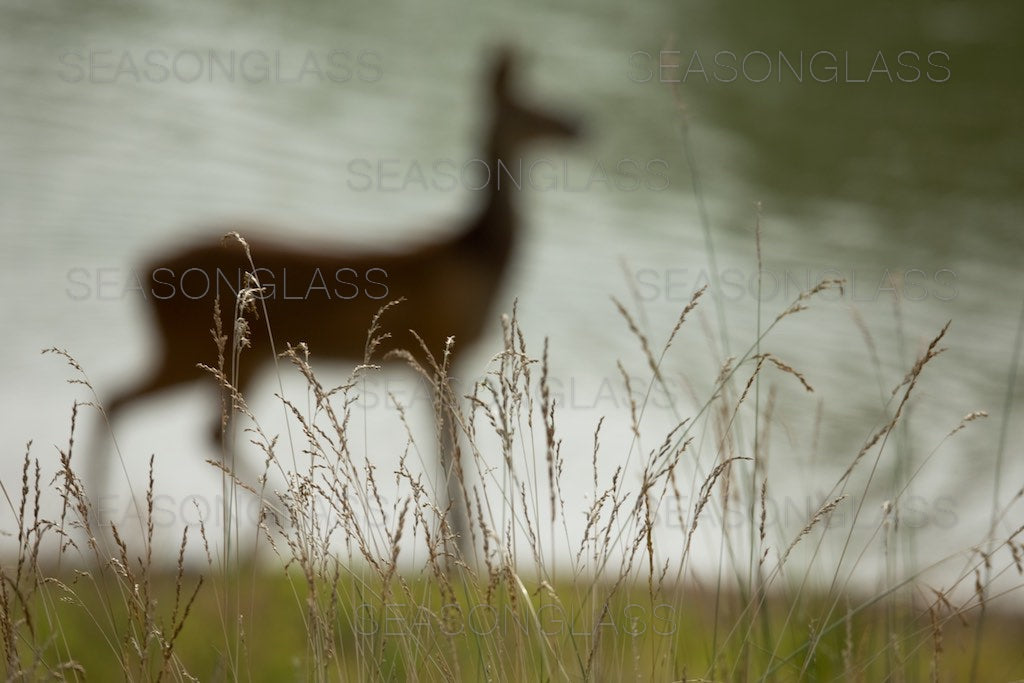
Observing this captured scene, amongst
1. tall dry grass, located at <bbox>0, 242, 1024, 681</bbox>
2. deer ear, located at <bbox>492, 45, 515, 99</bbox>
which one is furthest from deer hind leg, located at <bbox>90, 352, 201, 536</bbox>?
deer ear, located at <bbox>492, 45, 515, 99</bbox>

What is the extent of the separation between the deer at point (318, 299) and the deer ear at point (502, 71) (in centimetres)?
94

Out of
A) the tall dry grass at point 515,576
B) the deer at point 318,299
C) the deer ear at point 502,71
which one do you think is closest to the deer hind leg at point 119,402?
the deer at point 318,299

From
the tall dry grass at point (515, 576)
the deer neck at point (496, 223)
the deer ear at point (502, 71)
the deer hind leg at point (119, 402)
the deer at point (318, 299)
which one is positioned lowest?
the tall dry grass at point (515, 576)

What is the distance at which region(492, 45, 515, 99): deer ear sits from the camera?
5.12m

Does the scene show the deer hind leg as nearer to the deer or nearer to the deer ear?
the deer

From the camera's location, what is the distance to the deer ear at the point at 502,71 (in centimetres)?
512

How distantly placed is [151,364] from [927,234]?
6205 millimetres

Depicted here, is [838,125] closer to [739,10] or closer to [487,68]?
[739,10]

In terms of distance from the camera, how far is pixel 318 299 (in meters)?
4.22

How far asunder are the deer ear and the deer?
3.08ft

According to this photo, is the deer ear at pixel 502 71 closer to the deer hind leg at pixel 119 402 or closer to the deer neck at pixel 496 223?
the deer neck at pixel 496 223

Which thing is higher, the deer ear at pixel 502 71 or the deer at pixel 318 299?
the deer ear at pixel 502 71

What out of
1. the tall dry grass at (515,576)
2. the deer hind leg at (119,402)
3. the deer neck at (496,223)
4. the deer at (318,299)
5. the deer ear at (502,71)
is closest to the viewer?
the tall dry grass at (515,576)

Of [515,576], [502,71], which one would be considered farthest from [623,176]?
[515,576]
